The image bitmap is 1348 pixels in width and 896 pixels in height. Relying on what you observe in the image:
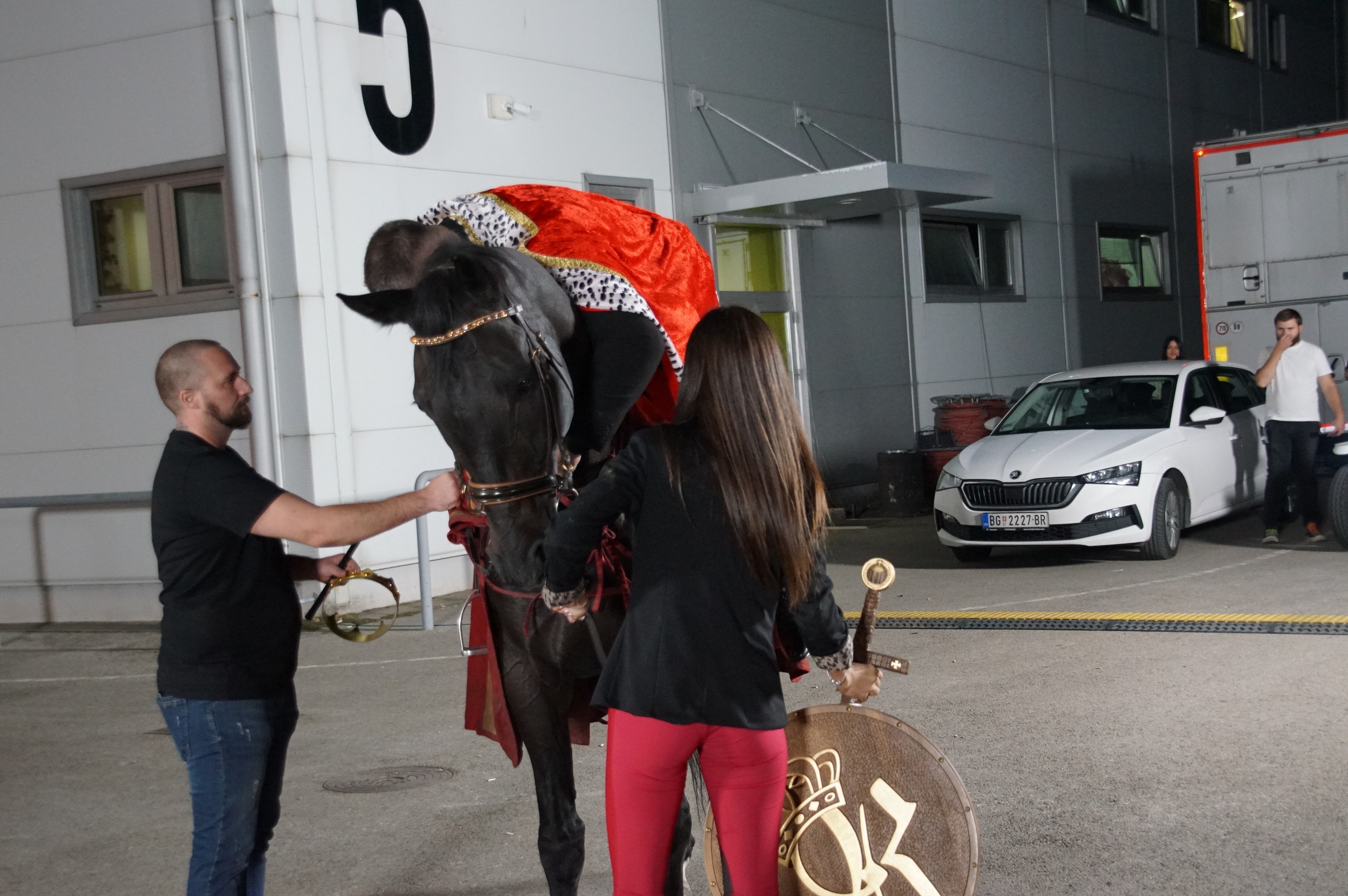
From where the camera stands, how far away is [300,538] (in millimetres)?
3516

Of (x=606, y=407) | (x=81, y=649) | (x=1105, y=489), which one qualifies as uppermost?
(x=606, y=407)

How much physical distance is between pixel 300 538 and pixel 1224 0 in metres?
28.0

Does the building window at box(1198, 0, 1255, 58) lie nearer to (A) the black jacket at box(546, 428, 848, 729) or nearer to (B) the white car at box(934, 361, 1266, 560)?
(B) the white car at box(934, 361, 1266, 560)

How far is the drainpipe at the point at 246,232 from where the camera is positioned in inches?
438

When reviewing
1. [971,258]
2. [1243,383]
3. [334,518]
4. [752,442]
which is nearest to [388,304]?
[334,518]

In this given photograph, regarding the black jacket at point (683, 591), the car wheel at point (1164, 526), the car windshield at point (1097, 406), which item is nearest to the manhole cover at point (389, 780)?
the black jacket at point (683, 591)

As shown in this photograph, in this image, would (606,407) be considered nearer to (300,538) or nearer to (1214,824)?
(300,538)

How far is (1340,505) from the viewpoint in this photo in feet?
36.7

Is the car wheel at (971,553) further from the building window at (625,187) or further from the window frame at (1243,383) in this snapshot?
the building window at (625,187)

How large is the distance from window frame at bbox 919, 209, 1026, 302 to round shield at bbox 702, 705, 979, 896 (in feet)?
51.8

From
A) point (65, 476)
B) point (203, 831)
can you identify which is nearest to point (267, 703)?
point (203, 831)

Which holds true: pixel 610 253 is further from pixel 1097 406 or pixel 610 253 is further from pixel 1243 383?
pixel 1243 383

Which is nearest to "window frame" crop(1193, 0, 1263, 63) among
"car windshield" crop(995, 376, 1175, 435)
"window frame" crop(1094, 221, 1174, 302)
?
"window frame" crop(1094, 221, 1174, 302)

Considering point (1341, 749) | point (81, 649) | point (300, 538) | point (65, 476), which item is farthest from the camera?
point (65, 476)
